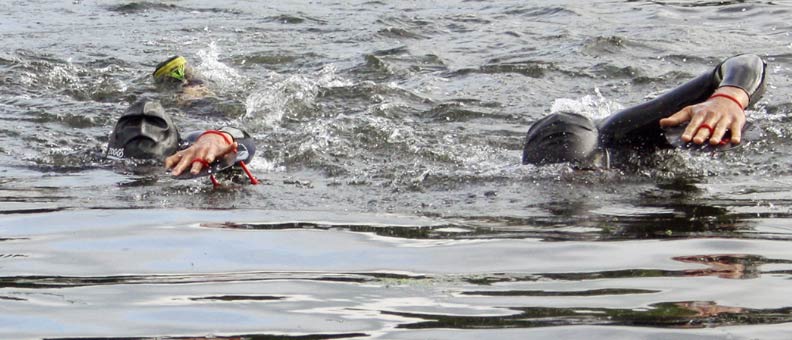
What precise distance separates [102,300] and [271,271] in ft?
2.16

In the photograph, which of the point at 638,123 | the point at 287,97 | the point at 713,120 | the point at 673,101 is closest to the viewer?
the point at 713,120

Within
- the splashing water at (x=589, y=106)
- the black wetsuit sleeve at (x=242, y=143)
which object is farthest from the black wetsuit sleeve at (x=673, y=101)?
the splashing water at (x=589, y=106)

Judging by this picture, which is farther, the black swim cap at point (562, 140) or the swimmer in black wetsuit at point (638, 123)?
the black swim cap at point (562, 140)

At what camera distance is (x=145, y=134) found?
291 inches

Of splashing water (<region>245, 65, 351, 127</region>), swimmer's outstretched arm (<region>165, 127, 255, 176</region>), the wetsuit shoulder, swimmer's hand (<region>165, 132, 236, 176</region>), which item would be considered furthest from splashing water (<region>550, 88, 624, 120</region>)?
swimmer's hand (<region>165, 132, 236, 176</region>)

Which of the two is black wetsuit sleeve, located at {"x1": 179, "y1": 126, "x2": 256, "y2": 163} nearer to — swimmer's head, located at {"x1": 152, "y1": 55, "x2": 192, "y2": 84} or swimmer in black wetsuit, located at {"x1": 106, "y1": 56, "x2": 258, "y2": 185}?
swimmer in black wetsuit, located at {"x1": 106, "y1": 56, "x2": 258, "y2": 185}

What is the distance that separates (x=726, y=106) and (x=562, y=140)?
1.04m

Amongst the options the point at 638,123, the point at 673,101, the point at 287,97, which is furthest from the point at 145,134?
the point at 673,101

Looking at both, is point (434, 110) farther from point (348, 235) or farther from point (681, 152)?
point (348, 235)

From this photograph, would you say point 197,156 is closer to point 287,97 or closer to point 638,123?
point 638,123

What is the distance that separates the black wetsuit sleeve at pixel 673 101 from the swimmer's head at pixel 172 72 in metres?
Answer: 4.30

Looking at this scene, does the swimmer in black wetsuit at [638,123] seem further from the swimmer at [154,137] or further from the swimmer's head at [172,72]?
the swimmer's head at [172,72]

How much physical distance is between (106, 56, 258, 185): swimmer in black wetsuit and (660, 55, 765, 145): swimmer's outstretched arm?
217 centimetres

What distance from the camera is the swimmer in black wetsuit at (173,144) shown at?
6215 millimetres
